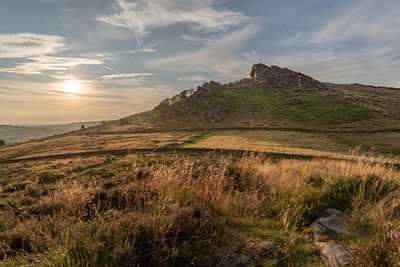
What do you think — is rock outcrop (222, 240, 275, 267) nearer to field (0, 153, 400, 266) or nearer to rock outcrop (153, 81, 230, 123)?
field (0, 153, 400, 266)

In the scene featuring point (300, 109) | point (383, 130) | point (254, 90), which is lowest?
point (383, 130)

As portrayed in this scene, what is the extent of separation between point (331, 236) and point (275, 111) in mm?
104620

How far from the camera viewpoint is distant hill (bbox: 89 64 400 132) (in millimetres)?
75875

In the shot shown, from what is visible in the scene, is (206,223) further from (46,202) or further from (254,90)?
(254,90)

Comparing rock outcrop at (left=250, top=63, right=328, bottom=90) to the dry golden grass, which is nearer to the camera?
the dry golden grass

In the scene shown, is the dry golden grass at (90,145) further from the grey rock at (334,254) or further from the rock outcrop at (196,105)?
the rock outcrop at (196,105)

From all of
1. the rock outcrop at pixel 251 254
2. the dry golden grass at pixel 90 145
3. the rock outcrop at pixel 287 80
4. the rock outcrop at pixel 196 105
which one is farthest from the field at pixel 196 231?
the rock outcrop at pixel 287 80

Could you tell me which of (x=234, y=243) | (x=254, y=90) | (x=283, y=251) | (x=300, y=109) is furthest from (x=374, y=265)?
(x=254, y=90)

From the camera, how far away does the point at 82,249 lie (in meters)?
2.90

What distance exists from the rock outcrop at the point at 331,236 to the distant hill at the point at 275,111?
73.1m

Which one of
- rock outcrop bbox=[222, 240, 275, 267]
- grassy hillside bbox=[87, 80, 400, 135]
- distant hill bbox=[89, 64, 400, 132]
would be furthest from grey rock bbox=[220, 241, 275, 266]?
grassy hillside bbox=[87, 80, 400, 135]

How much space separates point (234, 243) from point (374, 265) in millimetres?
2158

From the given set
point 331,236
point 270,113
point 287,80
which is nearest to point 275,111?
point 270,113

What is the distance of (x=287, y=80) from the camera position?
172250 mm
